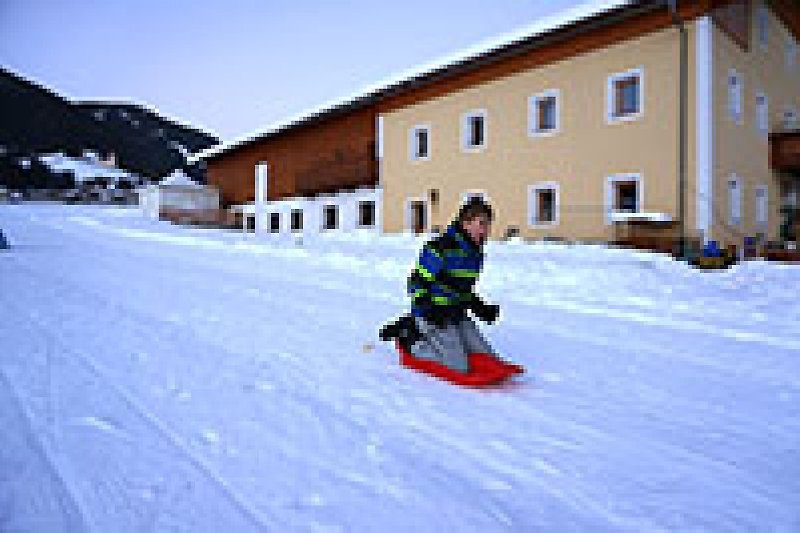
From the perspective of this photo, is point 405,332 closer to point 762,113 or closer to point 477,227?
point 477,227

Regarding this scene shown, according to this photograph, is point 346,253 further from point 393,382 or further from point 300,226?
point 300,226

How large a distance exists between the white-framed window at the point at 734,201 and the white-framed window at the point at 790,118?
4.49 metres

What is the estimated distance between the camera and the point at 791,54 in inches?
711

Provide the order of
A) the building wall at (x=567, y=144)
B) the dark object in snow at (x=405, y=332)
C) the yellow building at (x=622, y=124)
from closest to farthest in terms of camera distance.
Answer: the dark object in snow at (x=405, y=332) < the yellow building at (x=622, y=124) < the building wall at (x=567, y=144)

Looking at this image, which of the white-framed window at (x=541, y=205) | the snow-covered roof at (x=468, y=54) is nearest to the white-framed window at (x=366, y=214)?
the snow-covered roof at (x=468, y=54)

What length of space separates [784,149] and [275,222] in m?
20.4

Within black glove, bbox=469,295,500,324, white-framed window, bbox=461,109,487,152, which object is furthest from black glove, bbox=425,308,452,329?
white-framed window, bbox=461,109,487,152

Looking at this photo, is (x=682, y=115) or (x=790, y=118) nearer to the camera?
(x=682, y=115)

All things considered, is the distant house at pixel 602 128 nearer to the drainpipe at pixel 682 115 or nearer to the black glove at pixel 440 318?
the drainpipe at pixel 682 115

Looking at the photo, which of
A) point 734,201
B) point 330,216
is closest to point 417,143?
point 330,216

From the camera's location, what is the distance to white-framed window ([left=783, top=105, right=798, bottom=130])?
1717 cm

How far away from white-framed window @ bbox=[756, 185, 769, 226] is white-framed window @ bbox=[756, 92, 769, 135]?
1.62 m

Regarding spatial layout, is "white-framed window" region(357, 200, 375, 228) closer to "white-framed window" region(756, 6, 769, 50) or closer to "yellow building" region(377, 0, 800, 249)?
"yellow building" region(377, 0, 800, 249)

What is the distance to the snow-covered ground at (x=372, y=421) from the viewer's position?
212 centimetres
